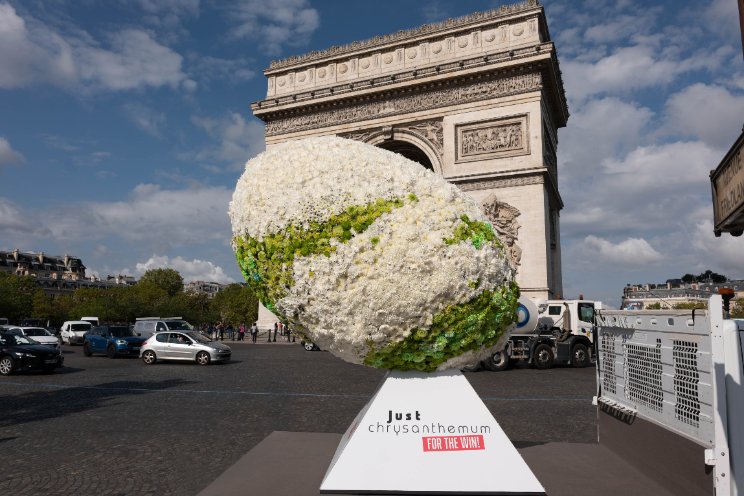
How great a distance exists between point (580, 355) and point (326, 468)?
1378cm

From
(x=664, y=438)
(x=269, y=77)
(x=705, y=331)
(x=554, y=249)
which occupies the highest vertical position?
(x=269, y=77)

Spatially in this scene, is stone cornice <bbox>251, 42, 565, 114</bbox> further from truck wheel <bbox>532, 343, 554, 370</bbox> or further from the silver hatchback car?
the silver hatchback car

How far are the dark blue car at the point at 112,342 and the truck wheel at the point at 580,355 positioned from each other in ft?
55.4

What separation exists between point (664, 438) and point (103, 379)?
43.5 ft

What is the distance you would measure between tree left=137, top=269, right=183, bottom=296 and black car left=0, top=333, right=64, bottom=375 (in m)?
70.0

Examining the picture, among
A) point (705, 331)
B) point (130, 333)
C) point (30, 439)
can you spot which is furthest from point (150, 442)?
point (130, 333)

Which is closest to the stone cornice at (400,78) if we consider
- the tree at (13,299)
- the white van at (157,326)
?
the white van at (157,326)

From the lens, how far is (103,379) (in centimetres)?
1295

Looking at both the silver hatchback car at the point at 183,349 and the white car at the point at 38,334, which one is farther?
the white car at the point at 38,334

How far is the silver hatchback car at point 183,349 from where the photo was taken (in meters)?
16.8

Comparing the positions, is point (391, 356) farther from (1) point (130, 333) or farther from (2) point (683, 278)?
(2) point (683, 278)

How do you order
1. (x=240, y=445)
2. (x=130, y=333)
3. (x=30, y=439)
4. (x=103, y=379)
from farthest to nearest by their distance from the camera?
(x=130, y=333) < (x=103, y=379) < (x=30, y=439) < (x=240, y=445)

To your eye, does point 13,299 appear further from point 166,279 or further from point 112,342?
point 112,342

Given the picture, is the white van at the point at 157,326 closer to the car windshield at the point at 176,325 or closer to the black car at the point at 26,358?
the car windshield at the point at 176,325
